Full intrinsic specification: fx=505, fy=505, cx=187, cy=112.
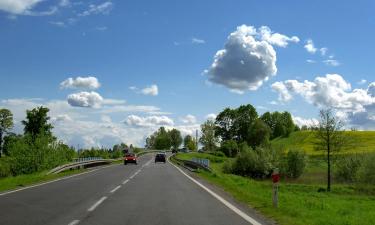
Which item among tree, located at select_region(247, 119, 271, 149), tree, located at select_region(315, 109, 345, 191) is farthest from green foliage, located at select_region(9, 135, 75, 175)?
tree, located at select_region(247, 119, 271, 149)

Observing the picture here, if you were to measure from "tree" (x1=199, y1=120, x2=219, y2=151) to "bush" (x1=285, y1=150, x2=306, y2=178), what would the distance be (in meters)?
99.4

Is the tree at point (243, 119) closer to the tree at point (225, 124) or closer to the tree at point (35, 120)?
the tree at point (225, 124)

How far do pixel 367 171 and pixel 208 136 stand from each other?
11710 cm

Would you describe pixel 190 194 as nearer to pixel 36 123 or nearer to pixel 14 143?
pixel 14 143

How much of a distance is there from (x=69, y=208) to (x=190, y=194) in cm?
641

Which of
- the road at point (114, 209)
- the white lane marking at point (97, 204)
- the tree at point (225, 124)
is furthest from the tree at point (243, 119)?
the white lane marking at point (97, 204)

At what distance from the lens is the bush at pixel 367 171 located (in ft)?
160

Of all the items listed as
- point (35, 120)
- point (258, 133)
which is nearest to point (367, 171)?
point (35, 120)

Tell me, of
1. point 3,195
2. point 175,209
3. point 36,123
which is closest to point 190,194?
point 175,209

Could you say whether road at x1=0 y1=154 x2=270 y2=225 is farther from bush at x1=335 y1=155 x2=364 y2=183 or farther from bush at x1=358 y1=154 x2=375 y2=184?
bush at x1=335 y1=155 x2=364 y2=183

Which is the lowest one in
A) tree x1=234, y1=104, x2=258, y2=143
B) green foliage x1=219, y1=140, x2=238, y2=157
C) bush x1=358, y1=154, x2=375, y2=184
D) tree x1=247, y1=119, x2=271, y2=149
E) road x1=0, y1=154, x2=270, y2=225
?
road x1=0, y1=154, x2=270, y2=225

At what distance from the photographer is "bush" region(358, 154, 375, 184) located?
48656 millimetres

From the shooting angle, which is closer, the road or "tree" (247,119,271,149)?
the road

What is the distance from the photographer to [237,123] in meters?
170
